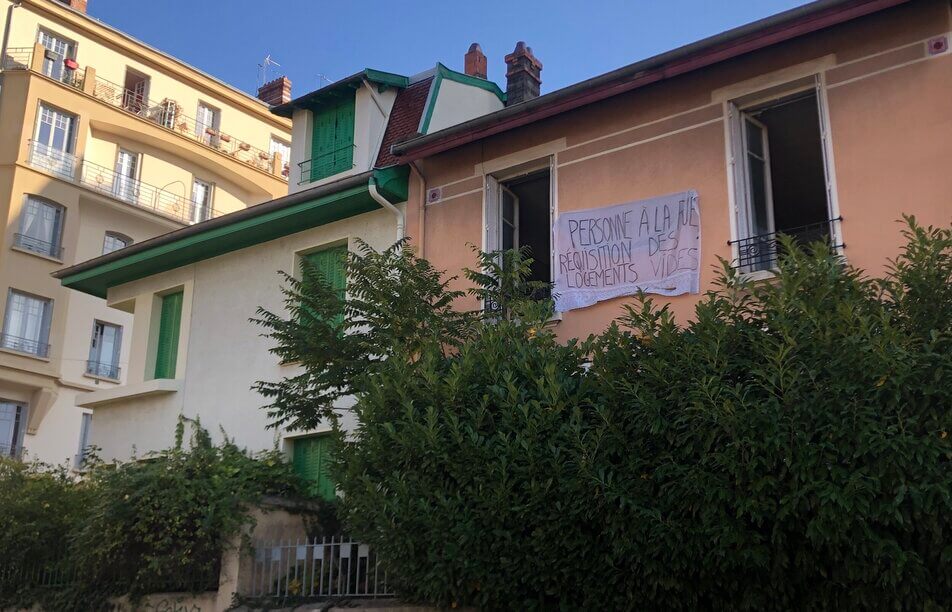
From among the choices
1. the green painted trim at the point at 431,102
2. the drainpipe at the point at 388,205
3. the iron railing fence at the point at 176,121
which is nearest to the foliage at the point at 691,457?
the drainpipe at the point at 388,205

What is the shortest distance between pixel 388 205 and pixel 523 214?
1800mm

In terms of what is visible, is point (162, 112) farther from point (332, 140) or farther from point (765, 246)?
point (765, 246)

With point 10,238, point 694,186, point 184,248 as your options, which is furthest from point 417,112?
point 10,238

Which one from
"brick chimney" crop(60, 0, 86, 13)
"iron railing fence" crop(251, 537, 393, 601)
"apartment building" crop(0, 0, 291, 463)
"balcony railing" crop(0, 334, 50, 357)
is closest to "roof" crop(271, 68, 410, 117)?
"iron railing fence" crop(251, 537, 393, 601)

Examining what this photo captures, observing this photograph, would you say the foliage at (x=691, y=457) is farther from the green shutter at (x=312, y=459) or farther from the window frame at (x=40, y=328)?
the window frame at (x=40, y=328)

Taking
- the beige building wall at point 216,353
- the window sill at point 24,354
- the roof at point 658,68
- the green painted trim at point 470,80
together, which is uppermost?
the green painted trim at point 470,80

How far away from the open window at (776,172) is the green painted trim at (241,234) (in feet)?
15.4

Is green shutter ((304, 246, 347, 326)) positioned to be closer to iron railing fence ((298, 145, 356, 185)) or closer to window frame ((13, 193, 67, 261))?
iron railing fence ((298, 145, 356, 185))

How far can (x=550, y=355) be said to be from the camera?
8523 mm

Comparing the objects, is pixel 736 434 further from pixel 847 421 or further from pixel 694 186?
pixel 694 186

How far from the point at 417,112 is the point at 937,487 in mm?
10702

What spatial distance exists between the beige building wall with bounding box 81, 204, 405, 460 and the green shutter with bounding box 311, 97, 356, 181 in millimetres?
1538

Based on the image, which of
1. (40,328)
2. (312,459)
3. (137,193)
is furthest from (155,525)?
(137,193)

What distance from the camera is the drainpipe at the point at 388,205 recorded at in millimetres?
13289
